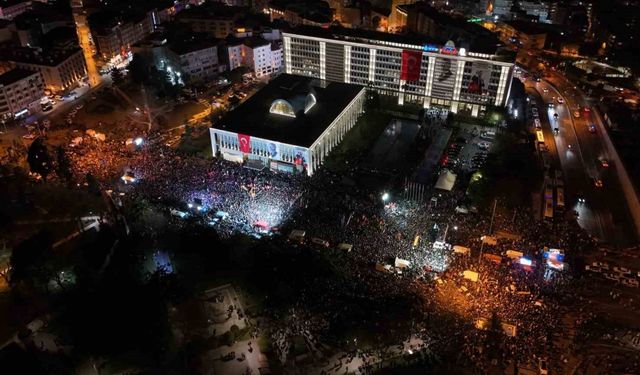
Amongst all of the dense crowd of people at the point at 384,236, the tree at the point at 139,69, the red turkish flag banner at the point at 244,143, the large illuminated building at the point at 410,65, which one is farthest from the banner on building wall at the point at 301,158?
the tree at the point at 139,69

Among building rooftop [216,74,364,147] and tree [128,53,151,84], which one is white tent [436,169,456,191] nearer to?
building rooftop [216,74,364,147]

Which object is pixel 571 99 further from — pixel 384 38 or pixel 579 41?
pixel 384 38

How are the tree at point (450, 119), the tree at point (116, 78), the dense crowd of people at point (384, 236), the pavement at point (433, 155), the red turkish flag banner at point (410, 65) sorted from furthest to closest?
the tree at point (116, 78)
the red turkish flag banner at point (410, 65)
the tree at point (450, 119)
the pavement at point (433, 155)
the dense crowd of people at point (384, 236)

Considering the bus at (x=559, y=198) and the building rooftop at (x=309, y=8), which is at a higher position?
the building rooftop at (x=309, y=8)

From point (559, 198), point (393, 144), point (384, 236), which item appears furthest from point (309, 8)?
point (384, 236)

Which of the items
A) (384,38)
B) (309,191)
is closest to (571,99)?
(384,38)

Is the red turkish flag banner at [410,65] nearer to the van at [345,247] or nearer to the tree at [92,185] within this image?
the van at [345,247]

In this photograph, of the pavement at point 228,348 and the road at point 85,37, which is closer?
the pavement at point 228,348
